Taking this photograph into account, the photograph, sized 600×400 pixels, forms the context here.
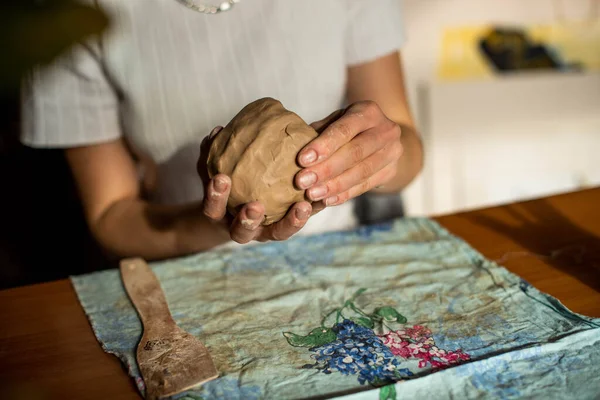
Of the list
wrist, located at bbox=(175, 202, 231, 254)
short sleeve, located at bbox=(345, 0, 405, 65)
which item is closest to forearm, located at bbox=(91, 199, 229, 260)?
wrist, located at bbox=(175, 202, 231, 254)

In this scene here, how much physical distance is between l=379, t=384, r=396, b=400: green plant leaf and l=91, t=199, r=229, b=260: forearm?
1.15ft

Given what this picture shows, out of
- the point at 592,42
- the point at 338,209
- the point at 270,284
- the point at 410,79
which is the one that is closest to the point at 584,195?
the point at 338,209

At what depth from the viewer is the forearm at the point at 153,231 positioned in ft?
2.64

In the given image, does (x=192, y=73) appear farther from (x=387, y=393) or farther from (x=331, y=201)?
(x=387, y=393)

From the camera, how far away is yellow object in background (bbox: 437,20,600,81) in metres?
1.71

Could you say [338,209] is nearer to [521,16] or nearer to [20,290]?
[20,290]

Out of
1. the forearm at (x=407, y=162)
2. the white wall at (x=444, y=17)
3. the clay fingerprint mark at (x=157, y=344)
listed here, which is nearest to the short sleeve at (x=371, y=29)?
the forearm at (x=407, y=162)

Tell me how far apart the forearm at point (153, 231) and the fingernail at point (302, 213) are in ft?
0.74

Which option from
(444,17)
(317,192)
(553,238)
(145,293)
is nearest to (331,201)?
(317,192)

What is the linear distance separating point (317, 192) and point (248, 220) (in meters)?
0.08

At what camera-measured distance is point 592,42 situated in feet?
5.88

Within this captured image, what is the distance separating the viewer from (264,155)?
59cm

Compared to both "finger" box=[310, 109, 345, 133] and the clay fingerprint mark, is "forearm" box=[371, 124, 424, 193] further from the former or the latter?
the clay fingerprint mark

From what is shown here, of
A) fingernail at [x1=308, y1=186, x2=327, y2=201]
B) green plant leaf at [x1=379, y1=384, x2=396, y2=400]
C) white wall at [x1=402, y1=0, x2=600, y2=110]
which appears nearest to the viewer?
green plant leaf at [x1=379, y1=384, x2=396, y2=400]
